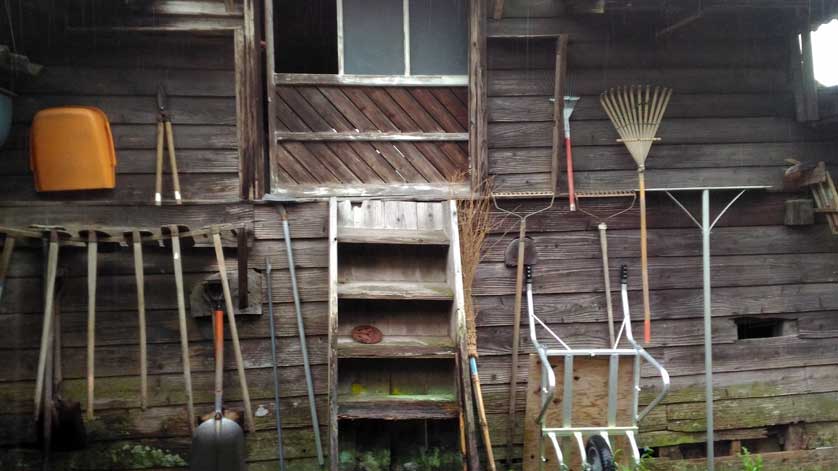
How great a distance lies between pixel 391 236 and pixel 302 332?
0.96 m

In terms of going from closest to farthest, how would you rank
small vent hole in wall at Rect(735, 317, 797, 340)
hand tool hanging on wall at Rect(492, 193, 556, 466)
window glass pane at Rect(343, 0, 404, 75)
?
hand tool hanging on wall at Rect(492, 193, 556, 466), window glass pane at Rect(343, 0, 404, 75), small vent hole in wall at Rect(735, 317, 797, 340)

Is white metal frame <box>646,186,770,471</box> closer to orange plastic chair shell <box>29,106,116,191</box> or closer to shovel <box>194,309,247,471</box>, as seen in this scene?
shovel <box>194,309,247,471</box>

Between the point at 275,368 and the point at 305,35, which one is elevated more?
the point at 305,35

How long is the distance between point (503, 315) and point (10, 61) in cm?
380

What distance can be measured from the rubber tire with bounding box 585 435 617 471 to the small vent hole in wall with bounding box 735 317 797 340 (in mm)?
1889

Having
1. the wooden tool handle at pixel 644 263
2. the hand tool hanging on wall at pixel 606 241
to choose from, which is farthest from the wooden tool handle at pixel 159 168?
the wooden tool handle at pixel 644 263

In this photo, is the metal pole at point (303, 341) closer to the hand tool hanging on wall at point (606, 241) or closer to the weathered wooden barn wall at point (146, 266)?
the weathered wooden barn wall at point (146, 266)

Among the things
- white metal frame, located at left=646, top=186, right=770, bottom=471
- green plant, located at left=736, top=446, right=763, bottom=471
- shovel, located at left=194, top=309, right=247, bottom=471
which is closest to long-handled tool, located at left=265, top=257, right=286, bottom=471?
shovel, located at left=194, top=309, right=247, bottom=471

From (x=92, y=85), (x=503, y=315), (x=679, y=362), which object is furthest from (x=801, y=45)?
(x=92, y=85)

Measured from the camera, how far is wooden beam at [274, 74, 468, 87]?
561cm

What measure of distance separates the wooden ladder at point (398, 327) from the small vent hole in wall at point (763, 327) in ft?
8.21

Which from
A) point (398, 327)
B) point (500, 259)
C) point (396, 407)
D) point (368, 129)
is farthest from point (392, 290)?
point (368, 129)

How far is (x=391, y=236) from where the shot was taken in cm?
513

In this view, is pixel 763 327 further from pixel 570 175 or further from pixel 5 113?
pixel 5 113
